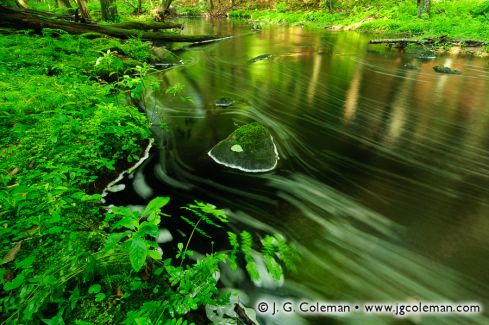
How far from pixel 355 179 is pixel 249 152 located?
192 cm

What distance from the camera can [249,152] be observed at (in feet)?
16.5

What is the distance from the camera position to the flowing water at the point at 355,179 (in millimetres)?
3148

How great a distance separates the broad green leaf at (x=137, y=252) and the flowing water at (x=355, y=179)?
1655 mm

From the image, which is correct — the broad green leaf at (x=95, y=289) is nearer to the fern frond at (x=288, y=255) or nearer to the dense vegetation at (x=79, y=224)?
the dense vegetation at (x=79, y=224)

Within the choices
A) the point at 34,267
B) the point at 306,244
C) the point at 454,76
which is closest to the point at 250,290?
the point at 306,244

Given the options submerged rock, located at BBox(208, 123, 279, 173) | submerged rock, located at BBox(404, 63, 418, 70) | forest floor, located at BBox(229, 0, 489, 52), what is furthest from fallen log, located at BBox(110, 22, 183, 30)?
forest floor, located at BBox(229, 0, 489, 52)

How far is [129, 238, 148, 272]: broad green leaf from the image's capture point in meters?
1.61

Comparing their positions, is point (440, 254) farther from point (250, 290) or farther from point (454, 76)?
point (454, 76)

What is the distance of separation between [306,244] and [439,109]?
7332 mm

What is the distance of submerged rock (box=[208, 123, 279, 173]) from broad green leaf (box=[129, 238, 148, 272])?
3.34 metres

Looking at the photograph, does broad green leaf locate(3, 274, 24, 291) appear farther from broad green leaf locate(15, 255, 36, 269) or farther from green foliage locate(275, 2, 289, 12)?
green foliage locate(275, 2, 289, 12)

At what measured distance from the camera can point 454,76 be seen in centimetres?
1130

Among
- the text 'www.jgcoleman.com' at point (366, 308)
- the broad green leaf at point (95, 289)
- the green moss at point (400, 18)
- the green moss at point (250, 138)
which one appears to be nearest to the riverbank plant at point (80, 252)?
the broad green leaf at point (95, 289)

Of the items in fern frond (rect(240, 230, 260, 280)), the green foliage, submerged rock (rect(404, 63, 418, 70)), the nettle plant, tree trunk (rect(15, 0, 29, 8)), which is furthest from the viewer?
the green foliage
